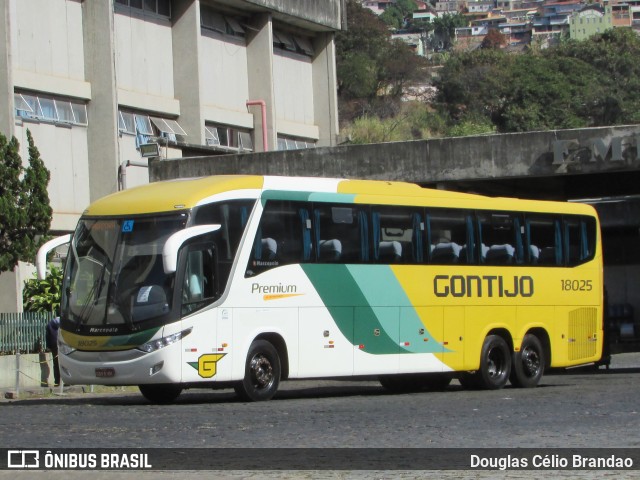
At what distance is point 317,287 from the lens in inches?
778

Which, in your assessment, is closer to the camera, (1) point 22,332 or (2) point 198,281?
(2) point 198,281

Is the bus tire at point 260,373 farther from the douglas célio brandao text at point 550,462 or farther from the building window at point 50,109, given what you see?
the building window at point 50,109

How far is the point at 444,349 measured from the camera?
21953 mm

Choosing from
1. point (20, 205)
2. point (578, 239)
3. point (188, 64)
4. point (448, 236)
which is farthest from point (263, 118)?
point (448, 236)

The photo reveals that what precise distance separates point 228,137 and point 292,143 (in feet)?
17.2

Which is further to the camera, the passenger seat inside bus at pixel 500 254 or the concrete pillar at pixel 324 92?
the concrete pillar at pixel 324 92

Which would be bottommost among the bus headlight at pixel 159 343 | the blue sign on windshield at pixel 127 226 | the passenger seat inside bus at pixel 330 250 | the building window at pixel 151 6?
the bus headlight at pixel 159 343

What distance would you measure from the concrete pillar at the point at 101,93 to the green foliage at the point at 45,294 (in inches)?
189

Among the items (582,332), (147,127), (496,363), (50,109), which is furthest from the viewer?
(147,127)

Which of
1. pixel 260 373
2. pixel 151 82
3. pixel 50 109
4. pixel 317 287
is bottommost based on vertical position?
pixel 260 373

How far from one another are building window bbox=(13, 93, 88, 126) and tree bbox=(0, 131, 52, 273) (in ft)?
18.3

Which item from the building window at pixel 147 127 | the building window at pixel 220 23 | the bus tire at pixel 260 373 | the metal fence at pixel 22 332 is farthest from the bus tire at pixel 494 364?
the building window at pixel 220 23

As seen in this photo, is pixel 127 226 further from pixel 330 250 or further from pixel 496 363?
pixel 496 363

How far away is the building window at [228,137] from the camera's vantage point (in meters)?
43.3
